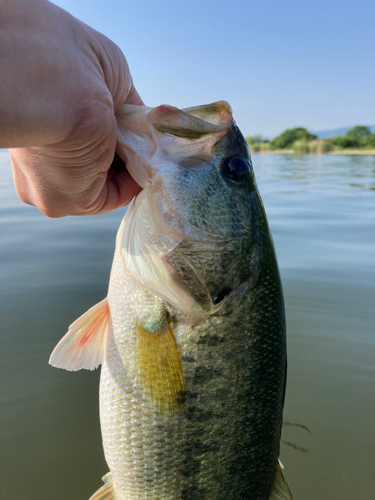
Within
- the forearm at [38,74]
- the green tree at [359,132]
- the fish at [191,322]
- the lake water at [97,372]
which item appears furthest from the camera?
the green tree at [359,132]

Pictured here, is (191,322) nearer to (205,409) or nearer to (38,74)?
(205,409)

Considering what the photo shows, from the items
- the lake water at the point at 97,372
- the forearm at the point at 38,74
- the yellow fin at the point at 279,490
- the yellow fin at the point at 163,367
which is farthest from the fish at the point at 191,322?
the lake water at the point at 97,372

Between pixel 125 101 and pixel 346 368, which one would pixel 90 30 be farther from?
pixel 346 368

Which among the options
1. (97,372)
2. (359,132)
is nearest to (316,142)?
(359,132)

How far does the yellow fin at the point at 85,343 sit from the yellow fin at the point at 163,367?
0.27m

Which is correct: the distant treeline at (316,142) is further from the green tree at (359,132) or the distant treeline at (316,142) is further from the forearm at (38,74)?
the forearm at (38,74)

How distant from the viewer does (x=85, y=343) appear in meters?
1.68

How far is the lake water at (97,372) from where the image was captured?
97.4 inches

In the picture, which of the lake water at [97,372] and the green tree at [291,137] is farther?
the green tree at [291,137]

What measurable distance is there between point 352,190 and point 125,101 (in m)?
13.3

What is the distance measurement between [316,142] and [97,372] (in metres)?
67.3

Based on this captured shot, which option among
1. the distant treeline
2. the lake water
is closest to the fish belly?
the lake water

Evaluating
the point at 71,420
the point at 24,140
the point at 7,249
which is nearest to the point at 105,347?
the point at 24,140

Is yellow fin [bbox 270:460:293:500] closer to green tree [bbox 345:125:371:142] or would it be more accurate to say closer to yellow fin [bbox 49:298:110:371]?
yellow fin [bbox 49:298:110:371]
